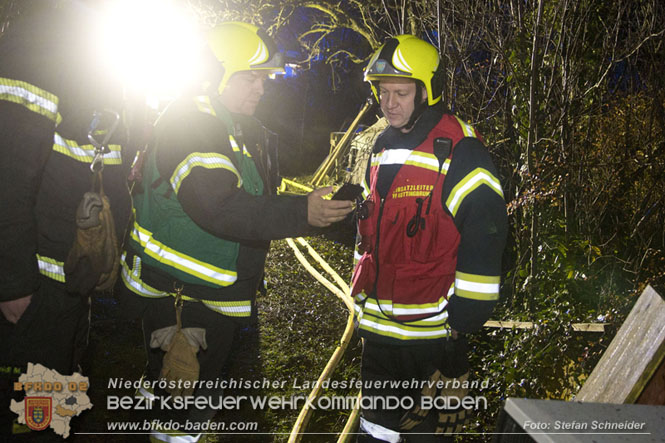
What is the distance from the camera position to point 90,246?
2309 millimetres

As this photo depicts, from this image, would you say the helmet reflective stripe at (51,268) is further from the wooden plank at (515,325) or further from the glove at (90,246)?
the wooden plank at (515,325)

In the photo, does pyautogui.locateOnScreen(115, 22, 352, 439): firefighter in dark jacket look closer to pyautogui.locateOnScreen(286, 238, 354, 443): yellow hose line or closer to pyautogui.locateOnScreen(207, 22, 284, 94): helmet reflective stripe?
pyautogui.locateOnScreen(207, 22, 284, 94): helmet reflective stripe

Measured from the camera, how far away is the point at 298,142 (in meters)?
24.7

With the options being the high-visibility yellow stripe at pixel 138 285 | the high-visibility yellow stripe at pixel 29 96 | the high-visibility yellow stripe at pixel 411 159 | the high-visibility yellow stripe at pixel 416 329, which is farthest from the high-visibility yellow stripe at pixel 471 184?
the high-visibility yellow stripe at pixel 29 96

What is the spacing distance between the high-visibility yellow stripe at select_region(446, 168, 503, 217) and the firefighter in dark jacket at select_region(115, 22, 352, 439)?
598 millimetres

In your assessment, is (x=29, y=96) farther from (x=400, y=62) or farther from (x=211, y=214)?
(x=400, y=62)

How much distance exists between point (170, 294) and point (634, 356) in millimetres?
2141

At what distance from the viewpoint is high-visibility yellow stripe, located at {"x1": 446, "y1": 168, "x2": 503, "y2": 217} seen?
2.64 metres

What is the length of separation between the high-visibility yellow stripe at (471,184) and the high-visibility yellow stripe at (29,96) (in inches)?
77.1

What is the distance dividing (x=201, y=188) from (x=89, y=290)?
28.5 inches

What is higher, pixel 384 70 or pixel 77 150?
pixel 384 70

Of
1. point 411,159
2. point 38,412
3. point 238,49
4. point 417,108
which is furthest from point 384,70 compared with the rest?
point 38,412

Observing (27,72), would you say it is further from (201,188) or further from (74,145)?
(201,188)

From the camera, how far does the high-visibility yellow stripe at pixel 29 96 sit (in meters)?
1.99
